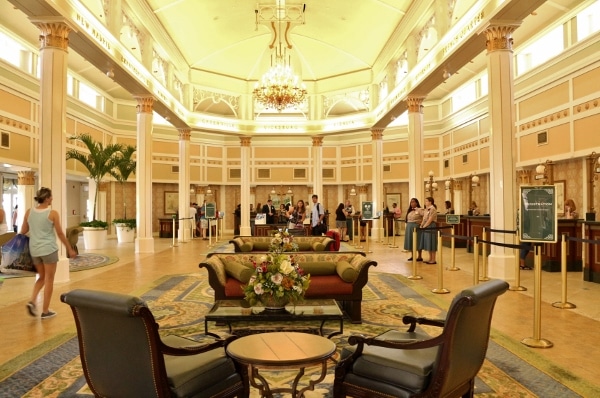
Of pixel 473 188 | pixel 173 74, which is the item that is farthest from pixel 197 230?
pixel 473 188

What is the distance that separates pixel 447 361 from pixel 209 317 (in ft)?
8.54

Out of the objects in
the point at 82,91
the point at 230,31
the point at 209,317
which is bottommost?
the point at 209,317

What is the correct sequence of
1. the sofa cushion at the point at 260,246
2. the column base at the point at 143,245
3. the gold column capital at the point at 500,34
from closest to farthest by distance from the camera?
the gold column capital at the point at 500,34 < the sofa cushion at the point at 260,246 < the column base at the point at 143,245

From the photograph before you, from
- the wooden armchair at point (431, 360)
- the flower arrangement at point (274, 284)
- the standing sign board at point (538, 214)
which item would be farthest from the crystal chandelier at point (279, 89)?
the wooden armchair at point (431, 360)

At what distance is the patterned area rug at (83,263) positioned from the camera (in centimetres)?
933

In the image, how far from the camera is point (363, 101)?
63.5ft

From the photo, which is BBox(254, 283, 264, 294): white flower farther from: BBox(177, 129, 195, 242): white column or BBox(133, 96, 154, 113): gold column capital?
BBox(177, 129, 195, 242): white column

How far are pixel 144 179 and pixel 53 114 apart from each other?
5275mm

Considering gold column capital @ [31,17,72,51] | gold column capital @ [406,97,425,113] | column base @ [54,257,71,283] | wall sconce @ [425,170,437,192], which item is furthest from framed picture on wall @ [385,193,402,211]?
gold column capital @ [31,17,72,51]

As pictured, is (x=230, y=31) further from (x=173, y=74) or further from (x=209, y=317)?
(x=209, y=317)

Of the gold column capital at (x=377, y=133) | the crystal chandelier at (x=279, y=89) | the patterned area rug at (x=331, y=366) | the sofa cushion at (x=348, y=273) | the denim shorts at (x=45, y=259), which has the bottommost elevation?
the patterned area rug at (x=331, y=366)

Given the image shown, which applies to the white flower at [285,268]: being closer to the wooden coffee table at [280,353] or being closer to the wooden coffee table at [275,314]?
the wooden coffee table at [275,314]

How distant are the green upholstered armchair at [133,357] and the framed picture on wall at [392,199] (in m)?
20.2

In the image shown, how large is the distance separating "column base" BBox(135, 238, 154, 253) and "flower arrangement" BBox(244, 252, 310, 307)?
950 cm
